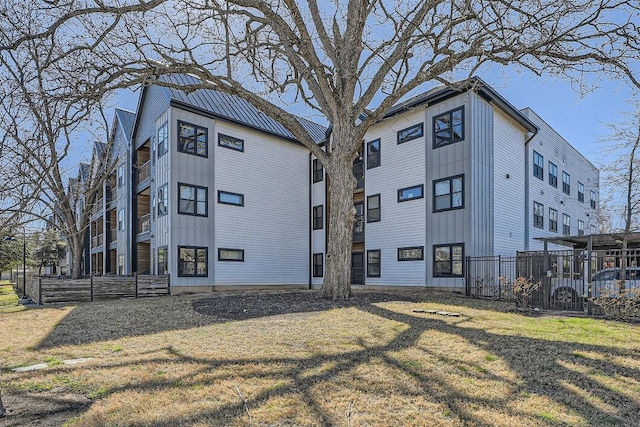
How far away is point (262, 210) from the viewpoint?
2080cm

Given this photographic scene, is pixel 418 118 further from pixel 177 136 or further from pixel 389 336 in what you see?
pixel 389 336

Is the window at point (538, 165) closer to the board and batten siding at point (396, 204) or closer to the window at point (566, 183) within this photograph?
the window at point (566, 183)

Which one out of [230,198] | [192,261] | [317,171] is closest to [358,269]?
[317,171]

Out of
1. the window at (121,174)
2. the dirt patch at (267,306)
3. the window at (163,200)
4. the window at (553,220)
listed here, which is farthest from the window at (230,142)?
the window at (553,220)

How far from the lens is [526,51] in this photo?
9.38m

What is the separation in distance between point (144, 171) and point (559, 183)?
23183 mm

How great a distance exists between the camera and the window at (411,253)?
1698 centimetres

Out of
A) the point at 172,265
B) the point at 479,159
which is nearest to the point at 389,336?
the point at 479,159

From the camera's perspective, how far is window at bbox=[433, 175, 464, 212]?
51.9 ft

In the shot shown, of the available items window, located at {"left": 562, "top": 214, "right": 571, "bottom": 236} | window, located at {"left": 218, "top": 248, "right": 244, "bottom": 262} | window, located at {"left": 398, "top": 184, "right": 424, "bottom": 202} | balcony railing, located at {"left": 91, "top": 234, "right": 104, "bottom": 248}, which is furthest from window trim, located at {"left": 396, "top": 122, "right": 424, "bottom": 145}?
balcony railing, located at {"left": 91, "top": 234, "right": 104, "bottom": 248}

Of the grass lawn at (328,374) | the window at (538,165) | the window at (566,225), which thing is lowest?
the grass lawn at (328,374)

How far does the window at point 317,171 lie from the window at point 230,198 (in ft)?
→ 16.6

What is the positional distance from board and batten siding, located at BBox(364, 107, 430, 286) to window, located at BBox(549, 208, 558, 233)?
830cm

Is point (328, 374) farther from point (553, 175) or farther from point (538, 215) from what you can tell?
point (553, 175)
